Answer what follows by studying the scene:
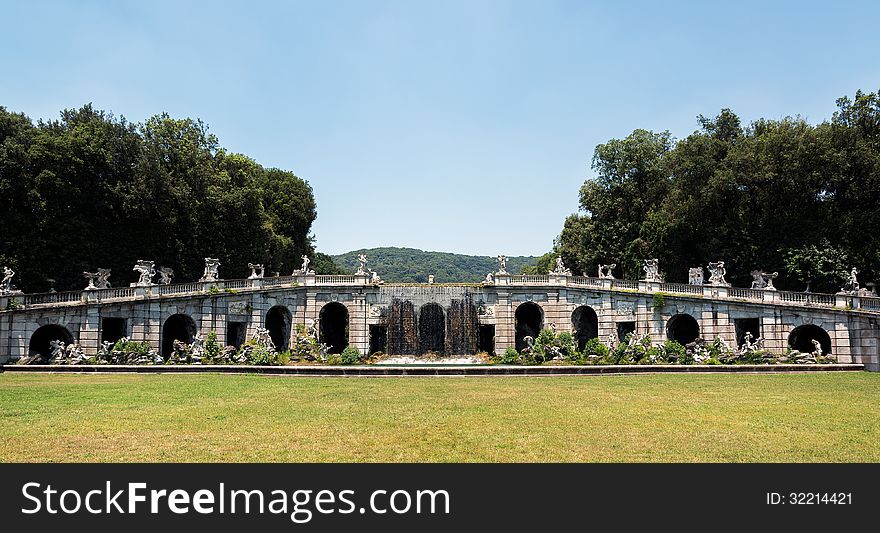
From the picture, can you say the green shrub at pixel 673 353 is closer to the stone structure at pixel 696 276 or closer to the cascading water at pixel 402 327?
the stone structure at pixel 696 276

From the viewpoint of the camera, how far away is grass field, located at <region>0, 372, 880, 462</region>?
1248cm

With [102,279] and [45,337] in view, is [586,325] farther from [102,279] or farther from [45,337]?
[45,337]

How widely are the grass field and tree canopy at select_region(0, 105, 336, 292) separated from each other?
2200 cm

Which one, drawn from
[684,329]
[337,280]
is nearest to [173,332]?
[337,280]

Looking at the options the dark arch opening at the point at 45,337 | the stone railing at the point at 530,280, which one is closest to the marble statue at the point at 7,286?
the dark arch opening at the point at 45,337

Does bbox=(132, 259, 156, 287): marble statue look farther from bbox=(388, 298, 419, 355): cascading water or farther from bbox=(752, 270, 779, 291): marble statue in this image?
bbox=(752, 270, 779, 291): marble statue

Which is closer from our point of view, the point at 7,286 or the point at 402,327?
the point at 7,286

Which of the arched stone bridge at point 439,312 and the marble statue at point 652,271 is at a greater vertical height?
the marble statue at point 652,271

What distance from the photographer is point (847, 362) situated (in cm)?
3903

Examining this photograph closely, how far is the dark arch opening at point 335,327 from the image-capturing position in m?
55.5

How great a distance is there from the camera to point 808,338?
148 feet

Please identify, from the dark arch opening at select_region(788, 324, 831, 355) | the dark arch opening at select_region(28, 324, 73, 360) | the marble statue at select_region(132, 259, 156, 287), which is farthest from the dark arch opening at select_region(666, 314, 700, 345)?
the dark arch opening at select_region(28, 324, 73, 360)

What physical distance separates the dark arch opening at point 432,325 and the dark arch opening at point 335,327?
788cm

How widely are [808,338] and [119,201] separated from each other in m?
46.0
